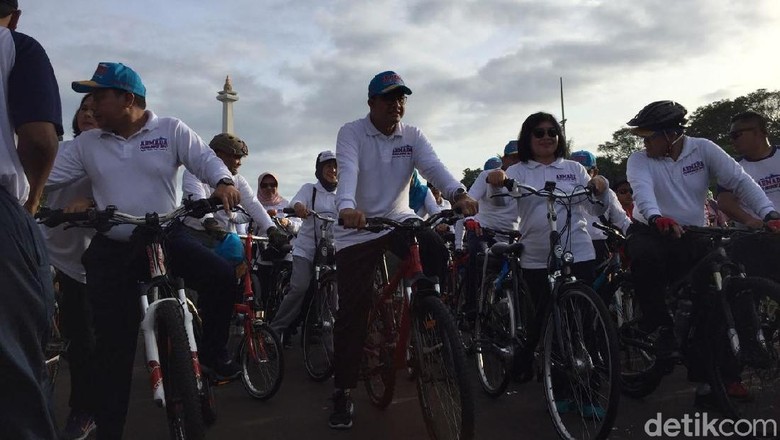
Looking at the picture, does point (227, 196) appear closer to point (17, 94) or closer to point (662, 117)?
point (17, 94)

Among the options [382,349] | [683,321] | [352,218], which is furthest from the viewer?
[382,349]

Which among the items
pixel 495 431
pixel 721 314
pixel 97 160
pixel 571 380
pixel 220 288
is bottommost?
pixel 495 431

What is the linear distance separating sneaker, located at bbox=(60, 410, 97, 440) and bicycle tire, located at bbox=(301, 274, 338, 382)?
6.23ft

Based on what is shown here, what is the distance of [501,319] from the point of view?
488 cm

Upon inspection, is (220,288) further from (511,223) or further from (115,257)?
(511,223)

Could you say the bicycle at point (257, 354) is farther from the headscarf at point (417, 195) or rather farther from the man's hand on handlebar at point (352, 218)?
the man's hand on handlebar at point (352, 218)

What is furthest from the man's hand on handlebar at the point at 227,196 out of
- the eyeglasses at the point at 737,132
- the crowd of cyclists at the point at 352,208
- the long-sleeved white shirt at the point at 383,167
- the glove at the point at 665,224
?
the eyeglasses at the point at 737,132

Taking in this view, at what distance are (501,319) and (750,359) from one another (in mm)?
1805

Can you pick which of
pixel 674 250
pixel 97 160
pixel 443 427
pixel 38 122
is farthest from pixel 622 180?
pixel 38 122

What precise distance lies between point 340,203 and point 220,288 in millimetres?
868

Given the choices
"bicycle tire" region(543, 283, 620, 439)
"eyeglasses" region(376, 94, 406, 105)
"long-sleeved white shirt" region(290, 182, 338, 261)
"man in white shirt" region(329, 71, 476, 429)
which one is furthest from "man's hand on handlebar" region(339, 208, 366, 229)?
"long-sleeved white shirt" region(290, 182, 338, 261)

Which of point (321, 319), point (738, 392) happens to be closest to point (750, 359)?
point (738, 392)

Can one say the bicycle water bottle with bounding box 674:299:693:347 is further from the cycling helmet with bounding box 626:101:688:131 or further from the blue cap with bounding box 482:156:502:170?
the blue cap with bounding box 482:156:502:170

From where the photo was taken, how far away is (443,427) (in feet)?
11.8
